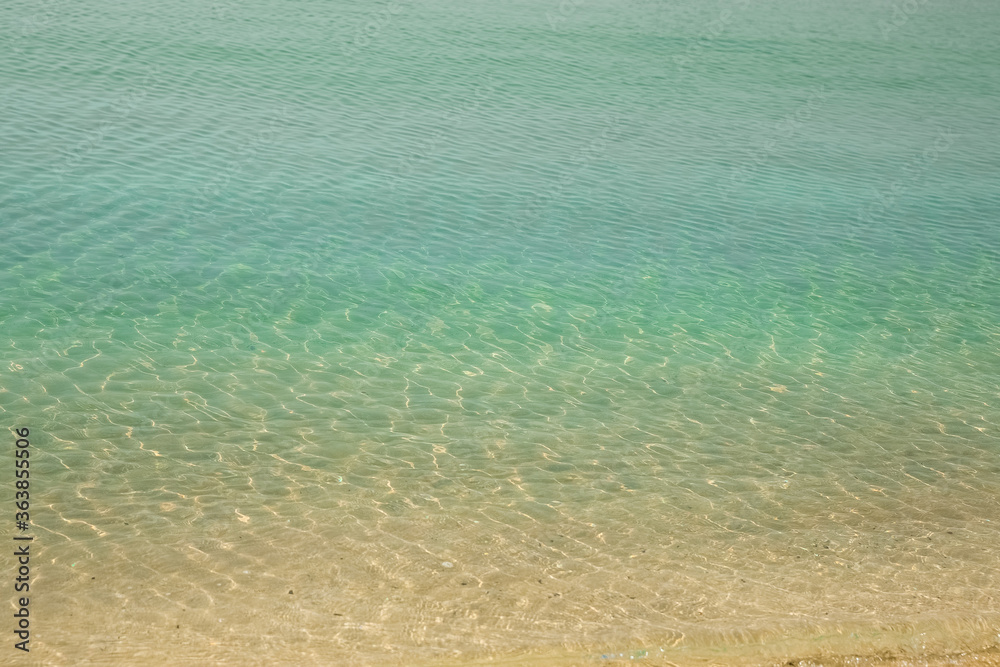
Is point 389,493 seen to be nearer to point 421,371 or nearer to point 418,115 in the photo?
point 421,371

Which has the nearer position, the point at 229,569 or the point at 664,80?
the point at 229,569

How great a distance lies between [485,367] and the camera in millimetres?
8523

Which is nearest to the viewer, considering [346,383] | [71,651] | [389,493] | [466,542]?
[71,651]

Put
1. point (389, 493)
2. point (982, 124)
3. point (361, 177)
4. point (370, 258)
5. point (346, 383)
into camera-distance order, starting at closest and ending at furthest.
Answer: point (389, 493), point (346, 383), point (370, 258), point (361, 177), point (982, 124)

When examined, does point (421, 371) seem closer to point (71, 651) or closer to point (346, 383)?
point (346, 383)

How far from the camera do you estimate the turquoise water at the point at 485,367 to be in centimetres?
542

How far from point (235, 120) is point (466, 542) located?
36.3ft

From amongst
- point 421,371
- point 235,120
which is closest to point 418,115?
point 235,120

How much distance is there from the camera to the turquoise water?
17.8ft

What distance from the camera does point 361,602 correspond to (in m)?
5.36

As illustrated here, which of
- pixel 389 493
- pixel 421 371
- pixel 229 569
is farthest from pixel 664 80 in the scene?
pixel 229 569

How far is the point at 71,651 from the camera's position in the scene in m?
4.81

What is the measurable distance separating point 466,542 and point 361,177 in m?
8.18

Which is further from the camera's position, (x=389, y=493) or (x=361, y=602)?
(x=389, y=493)
